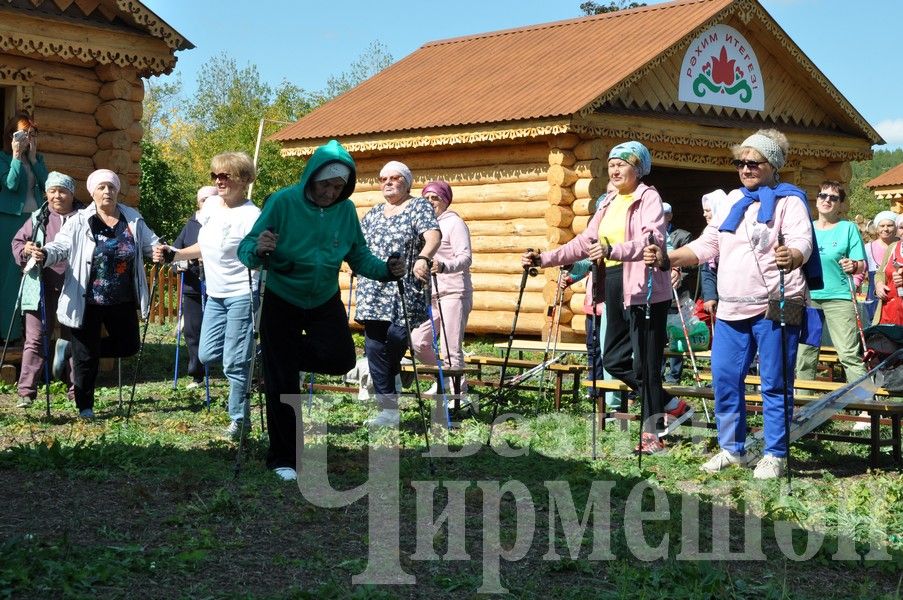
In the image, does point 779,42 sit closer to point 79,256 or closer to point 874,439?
point 874,439

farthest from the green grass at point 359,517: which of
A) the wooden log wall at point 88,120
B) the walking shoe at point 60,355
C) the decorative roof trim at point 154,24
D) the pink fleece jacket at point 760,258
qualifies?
the decorative roof trim at point 154,24

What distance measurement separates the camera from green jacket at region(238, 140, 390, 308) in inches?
276

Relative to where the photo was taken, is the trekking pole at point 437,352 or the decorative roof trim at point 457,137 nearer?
the trekking pole at point 437,352

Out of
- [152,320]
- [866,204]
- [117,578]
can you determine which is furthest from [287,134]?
[866,204]

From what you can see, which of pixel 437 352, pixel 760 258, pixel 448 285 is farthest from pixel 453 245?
pixel 760 258

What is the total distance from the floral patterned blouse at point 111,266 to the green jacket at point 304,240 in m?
2.68

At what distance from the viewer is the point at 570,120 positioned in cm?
1551

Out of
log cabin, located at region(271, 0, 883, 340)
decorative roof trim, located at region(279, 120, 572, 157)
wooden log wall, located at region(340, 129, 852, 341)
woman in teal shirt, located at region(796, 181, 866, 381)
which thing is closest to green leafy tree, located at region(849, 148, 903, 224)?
log cabin, located at region(271, 0, 883, 340)

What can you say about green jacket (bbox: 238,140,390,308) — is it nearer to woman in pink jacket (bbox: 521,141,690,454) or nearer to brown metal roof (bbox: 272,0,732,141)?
woman in pink jacket (bbox: 521,141,690,454)

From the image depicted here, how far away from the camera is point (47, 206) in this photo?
10570mm

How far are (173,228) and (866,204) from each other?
37713 mm

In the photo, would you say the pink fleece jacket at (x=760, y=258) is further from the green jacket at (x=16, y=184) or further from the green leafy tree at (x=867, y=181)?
the green leafy tree at (x=867, y=181)

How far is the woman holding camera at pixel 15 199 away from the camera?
1132cm

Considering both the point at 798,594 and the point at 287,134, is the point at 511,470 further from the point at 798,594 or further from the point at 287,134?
the point at 287,134
